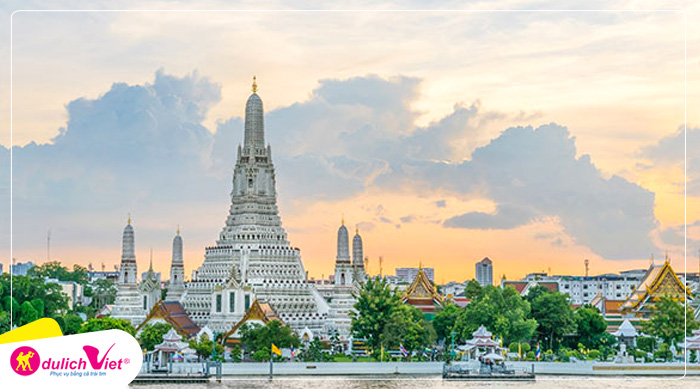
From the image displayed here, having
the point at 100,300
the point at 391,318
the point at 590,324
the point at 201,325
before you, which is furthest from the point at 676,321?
the point at 100,300

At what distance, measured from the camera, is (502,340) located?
43.0 meters

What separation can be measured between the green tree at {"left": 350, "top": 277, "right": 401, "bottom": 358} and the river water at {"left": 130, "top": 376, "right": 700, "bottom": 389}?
4.88 meters

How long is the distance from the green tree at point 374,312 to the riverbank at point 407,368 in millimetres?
2901

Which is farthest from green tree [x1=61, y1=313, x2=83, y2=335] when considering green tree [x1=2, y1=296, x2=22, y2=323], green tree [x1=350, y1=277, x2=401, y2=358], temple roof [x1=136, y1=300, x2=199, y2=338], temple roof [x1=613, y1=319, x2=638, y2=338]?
temple roof [x1=613, y1=319, x2=638, y2=338]

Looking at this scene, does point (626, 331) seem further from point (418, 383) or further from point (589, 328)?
point (418, 383)

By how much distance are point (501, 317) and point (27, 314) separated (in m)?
16.1

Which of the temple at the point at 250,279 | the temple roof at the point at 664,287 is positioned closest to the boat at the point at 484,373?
the temple at the point at 250,279

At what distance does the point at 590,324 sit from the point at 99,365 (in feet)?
101

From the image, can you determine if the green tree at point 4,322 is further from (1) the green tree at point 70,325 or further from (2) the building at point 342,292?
(2) the building at point 342,292

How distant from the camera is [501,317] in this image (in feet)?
140

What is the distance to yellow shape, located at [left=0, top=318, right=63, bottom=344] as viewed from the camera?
18.4 metres

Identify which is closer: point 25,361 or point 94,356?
point 25,361

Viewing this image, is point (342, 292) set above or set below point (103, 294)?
below

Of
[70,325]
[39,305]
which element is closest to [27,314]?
[39,305]
